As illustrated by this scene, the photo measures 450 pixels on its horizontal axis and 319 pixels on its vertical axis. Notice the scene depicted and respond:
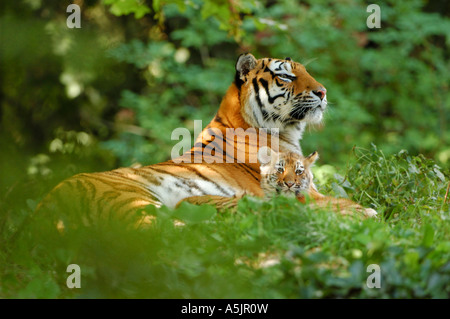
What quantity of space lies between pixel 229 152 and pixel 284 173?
640 mm

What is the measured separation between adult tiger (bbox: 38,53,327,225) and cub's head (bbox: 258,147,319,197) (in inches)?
4.4

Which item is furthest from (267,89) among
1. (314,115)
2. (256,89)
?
(314,115)

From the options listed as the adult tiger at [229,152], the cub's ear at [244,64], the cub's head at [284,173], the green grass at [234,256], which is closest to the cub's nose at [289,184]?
the cub's head at [284,173]

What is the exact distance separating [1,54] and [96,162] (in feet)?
1.86

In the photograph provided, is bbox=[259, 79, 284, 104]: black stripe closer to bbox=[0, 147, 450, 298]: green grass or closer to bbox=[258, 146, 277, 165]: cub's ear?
bbox=[258, 146, 277, 165]: cub's ear

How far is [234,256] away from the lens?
2.66 m

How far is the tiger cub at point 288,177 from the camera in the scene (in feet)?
12.6

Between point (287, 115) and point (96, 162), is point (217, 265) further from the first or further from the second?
point (287, 115)

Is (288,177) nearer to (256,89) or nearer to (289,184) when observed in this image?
(289,184)

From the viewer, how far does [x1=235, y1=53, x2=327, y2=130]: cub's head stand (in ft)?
15.2

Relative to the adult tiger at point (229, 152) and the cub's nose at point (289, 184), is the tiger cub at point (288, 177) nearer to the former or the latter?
the cub's nose at point (289, 184)
